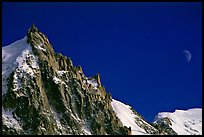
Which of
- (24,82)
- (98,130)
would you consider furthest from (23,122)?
(98,130)

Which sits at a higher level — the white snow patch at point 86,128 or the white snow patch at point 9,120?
the white snow patch at point 86,128

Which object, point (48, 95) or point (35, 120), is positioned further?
point (48, 95)

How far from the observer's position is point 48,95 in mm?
199125

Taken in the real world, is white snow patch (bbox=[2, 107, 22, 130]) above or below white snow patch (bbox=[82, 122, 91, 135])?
below

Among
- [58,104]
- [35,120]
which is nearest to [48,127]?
[35,120]

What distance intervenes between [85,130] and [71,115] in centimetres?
853

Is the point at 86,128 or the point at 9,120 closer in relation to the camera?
the point at 9,120

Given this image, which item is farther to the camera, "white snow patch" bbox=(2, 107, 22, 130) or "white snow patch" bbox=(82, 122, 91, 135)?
"white snow patch" bbox=(82, 122, 91, 135)

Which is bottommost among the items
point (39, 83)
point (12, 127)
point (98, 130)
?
point (12, 127)

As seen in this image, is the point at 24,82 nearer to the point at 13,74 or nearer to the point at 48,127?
the point at 13,74

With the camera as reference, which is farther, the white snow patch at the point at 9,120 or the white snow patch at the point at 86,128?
the white snow patch at the point at 86,128

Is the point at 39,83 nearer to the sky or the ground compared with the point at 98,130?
nearer to the sky

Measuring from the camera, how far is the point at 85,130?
637 feet

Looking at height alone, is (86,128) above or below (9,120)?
above
